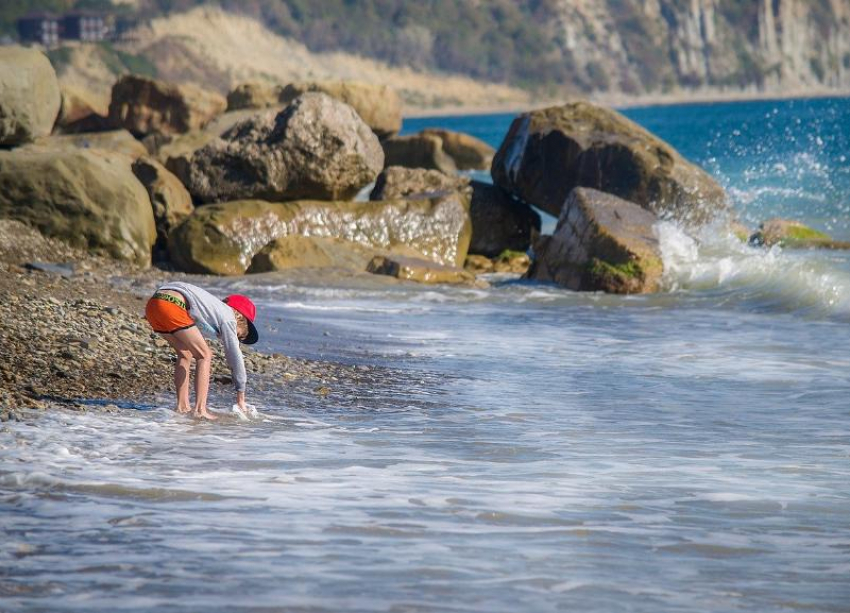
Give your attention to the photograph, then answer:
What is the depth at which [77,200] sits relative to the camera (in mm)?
16391

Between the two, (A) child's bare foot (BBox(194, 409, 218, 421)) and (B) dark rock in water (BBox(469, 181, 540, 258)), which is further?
(B) dark rock in water (BBox(469, 181, 540, 258))

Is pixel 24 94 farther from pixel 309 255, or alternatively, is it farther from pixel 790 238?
pixel 790 238

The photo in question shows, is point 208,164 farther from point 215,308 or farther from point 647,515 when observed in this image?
point 647,515

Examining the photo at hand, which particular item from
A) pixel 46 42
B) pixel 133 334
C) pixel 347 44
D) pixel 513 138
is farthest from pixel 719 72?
pixel 133 334

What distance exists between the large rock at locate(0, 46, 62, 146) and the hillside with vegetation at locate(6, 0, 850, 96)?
130082mm

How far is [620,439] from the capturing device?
8141mm

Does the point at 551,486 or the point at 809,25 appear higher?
the point at 809,25

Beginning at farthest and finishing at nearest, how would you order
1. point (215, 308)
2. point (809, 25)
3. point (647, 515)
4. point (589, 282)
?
point (809, 25) < point (589, 282) < point (215, 308) < point (647, 515)

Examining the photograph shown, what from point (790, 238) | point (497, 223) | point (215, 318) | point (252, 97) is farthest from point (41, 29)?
point (215, 318)

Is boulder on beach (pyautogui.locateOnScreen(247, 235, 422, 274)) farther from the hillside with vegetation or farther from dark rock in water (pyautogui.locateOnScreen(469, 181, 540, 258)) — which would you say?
the hillside with vegetation

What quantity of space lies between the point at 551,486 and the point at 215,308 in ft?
7.73

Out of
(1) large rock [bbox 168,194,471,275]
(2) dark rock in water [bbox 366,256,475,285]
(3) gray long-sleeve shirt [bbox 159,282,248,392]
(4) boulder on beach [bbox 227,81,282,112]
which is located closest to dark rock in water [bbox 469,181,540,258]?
(1) large rock [bbox 168,194,471,275]

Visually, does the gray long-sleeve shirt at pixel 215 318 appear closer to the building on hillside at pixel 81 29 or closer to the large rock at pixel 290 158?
the large rock at pixel 290 158

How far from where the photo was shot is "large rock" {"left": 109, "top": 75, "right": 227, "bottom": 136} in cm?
2864
